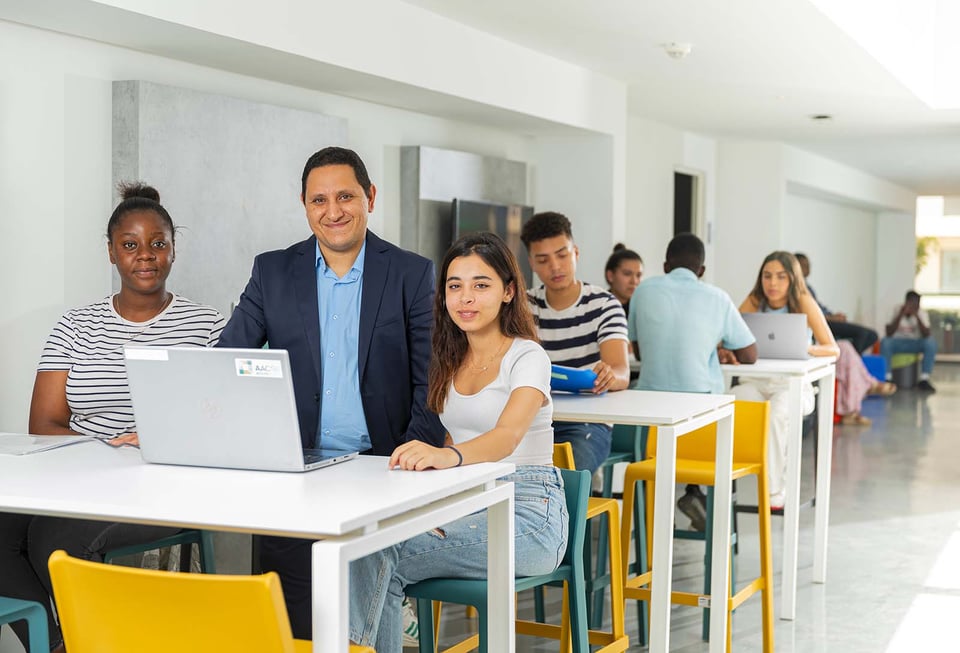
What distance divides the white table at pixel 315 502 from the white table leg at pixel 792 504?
2460mm

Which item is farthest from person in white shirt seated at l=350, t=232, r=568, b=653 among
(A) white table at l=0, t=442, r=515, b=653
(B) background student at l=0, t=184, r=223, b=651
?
(B) background student at l=0, t=184, r=223, b=651

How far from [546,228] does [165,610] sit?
306 centimetres

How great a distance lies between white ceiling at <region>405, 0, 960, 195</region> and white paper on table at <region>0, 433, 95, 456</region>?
3219 mm

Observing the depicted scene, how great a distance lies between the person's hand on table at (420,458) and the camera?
2377mm

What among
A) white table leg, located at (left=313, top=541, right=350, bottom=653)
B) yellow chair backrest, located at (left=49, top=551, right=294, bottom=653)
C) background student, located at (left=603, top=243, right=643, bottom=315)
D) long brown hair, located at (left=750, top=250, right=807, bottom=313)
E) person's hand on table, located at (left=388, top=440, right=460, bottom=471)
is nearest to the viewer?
yellow chair backrest, located at (left=49, top=551, right=294, bottom=653)

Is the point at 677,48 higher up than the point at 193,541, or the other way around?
the point at 677,48

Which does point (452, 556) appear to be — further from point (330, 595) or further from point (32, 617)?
point (32, 617)

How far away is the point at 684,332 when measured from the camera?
5.11m

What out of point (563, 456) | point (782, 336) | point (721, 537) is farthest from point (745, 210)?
point (563, 456)

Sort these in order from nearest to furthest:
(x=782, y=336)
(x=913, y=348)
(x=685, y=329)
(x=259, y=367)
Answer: (x=259, y=367) < (x=685, y=329) < (x=782, y=336) < (x=913, y=348)

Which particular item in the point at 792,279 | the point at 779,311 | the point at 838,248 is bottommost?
the point at 779,311

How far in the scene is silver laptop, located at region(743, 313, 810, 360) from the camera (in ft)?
18.3

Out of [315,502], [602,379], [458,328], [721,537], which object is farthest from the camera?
[602,379]

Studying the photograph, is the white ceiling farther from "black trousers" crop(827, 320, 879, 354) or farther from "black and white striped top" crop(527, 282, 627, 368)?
"black trousers" crop(827, 320, 879, 354)
